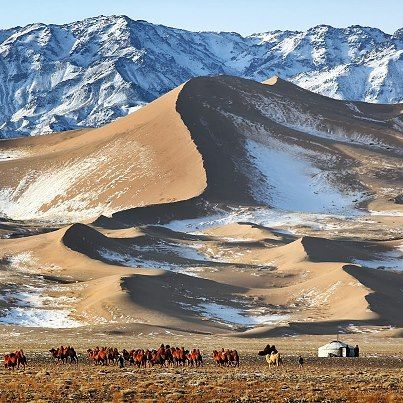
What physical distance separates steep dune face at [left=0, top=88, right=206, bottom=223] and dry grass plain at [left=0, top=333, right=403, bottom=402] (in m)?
112

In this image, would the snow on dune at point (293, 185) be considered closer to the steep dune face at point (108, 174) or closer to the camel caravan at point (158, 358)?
the steep dune face at point (108, 174)

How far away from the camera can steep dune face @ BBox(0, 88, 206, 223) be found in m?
165

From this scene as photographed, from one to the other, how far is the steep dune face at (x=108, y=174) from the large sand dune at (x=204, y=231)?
34cm

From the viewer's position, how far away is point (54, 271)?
99000mm

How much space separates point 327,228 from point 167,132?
53.7m

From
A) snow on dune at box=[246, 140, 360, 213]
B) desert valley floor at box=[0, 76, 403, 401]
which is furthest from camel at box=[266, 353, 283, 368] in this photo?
snow on dune at box=[246, 140, 360, 213]

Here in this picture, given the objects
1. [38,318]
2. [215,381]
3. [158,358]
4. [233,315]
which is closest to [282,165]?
[233,315]

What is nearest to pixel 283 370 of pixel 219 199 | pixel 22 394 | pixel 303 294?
pixel 22 394

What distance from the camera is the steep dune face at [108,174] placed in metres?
165

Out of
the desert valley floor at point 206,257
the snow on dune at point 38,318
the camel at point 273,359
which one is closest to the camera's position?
the desert valley floor at point 206,257

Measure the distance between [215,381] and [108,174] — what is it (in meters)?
141

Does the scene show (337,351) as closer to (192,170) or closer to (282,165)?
(192,170)

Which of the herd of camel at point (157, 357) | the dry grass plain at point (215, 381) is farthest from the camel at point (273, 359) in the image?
the dry grass plain at point (215, 381)

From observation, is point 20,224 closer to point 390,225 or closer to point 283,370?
point 390,225
